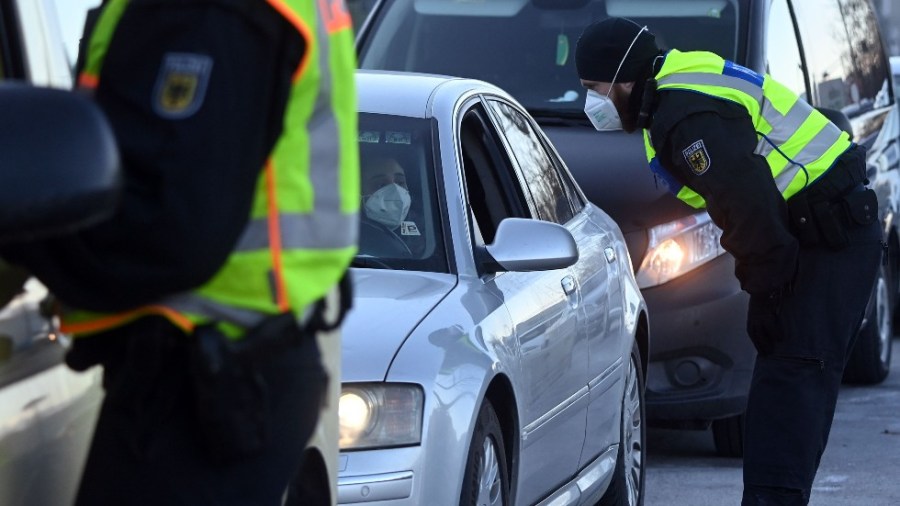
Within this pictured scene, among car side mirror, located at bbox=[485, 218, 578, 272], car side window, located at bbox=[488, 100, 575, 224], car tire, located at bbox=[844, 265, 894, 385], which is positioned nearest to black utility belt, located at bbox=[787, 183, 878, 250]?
car side window, located at bbox=[488, 100, 575, 224]

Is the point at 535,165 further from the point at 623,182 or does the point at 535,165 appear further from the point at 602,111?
the point at 623,182

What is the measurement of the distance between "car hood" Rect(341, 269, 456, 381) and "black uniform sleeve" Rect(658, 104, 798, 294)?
32.7 inches

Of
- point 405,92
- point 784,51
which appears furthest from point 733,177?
point 784,51

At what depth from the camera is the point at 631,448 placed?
611cm

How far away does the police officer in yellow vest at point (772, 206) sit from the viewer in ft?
16.6

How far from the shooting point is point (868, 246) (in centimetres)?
539

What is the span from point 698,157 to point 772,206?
0.27 metres

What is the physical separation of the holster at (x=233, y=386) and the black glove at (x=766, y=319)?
321 centimetres

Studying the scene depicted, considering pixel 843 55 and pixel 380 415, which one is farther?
pixel 843 55

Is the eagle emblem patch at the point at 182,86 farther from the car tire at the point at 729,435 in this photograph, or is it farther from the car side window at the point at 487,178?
the car tire at the point at 729,435

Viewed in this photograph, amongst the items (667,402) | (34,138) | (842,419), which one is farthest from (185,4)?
(842,419)

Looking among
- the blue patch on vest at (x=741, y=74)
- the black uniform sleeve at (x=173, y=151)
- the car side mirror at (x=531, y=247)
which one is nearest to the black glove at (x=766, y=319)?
the blue patch on vest at (x=741, y=74)

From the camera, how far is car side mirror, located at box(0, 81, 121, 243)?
1.80 metres

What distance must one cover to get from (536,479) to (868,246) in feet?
4.34
